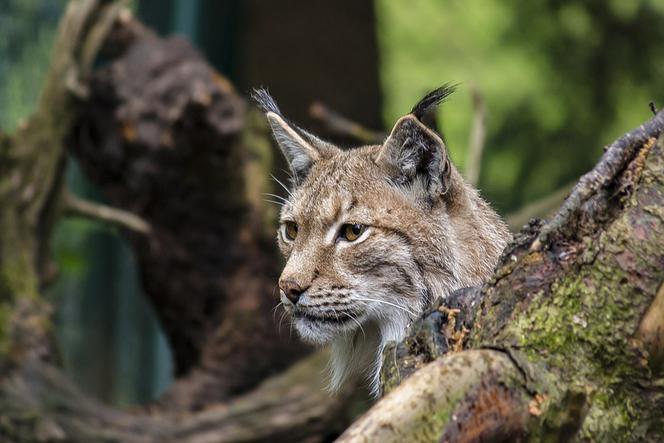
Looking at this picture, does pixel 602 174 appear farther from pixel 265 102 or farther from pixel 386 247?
pixel 265 102

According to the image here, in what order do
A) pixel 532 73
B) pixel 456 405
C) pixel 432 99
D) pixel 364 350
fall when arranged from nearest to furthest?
pixel 456 405
pixel 432 99
pixel 364 350
pixel 532 73

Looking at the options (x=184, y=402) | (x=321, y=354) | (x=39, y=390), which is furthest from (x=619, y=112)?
(x=39, y=390)

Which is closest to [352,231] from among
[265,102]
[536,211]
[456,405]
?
[265,102]

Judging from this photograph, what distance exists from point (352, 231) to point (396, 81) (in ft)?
21.6

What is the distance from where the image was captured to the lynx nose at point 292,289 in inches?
141

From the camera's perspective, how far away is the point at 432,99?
3303mm

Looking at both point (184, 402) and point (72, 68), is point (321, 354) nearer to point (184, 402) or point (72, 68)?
point (184, 402)

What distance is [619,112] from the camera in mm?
9406

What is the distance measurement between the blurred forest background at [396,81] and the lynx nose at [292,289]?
5.08 m

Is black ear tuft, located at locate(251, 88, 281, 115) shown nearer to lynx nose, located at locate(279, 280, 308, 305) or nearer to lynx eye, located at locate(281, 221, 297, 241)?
lynx eye, located at locate(281, 221, 297, 241)

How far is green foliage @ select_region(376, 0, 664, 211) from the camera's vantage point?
9438 mm

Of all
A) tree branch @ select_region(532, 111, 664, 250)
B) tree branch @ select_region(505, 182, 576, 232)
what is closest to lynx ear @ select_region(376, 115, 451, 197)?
tree branch @ select_region(532, 111, 664, 250)

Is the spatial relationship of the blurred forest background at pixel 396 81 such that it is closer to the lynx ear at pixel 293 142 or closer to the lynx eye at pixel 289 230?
the lynx ear at pixel 293 142

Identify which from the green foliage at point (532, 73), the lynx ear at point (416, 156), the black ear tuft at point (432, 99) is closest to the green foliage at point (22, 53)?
the green foliage at point (532, 73)
